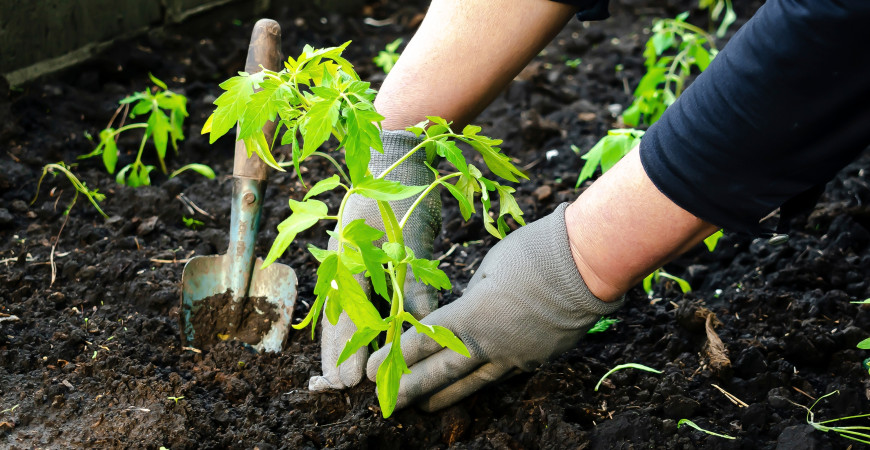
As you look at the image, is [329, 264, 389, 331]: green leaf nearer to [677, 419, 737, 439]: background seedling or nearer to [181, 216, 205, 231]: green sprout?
[677, 419, 737, 439]: background seedling

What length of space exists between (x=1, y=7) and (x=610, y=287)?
2279 millimetres

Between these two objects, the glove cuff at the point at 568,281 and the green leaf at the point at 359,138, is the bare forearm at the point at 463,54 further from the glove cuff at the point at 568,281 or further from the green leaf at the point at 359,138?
the green leaf at the point at 359,138

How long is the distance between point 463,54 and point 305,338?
0.77 metres

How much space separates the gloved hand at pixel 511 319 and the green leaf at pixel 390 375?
26 centimetres

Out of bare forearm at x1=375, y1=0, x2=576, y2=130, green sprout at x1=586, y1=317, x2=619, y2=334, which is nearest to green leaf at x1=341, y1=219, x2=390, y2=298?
bare forearm at x1=375, y1=0, x2=576, y2=130

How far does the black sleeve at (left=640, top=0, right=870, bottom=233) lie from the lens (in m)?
1.18

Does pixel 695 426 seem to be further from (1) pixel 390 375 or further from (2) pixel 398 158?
(2) pixel 398 158

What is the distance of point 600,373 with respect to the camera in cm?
182

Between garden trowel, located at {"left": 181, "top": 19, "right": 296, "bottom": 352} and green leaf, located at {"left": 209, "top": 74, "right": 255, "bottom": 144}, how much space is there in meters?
0.60

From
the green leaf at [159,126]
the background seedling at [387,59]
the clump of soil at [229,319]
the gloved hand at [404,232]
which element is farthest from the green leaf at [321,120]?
the background seedling at [387,59]

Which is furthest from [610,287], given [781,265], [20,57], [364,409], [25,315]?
[20,57]

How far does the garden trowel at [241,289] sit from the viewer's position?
1913mm

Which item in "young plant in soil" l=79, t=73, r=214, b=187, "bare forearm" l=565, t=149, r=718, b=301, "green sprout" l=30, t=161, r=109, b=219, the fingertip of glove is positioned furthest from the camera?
"young plant in soil" l=79, t=73, r=214, b=187

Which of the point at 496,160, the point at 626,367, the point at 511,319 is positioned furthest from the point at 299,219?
the point at 626,367
